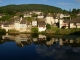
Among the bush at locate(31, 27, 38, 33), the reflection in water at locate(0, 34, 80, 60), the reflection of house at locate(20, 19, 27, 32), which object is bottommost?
the reflection in water at locate(0, 34, 80, 60)

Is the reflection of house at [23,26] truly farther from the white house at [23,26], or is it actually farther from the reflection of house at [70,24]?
the reflection of house at [70,24]

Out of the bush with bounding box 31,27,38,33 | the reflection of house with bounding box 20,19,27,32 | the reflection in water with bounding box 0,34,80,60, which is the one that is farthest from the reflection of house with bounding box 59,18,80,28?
the reflection in water with bounding box 0,34,80,60

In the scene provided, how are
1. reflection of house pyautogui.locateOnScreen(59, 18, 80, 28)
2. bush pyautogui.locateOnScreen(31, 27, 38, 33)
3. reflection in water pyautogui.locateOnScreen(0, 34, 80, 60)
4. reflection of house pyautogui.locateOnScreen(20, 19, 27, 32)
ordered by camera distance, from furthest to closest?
reflection of house pyautogui.locateOnScreen(20, 19, 27, 32)
reflection of house pyautogui.locateOnScreen(59, 18, 80, 28)
bush pyautogui.locateOnScreen(31, 27, 38, 33)
reflection in water pyautogui.locateOnScreen(0, 34, 80, 60)

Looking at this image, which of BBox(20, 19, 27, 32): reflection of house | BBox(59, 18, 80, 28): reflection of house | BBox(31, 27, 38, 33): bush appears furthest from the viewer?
BBox(20, 19, 27, 32): reflection of house

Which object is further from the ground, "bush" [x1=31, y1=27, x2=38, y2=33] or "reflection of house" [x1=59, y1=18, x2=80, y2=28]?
"reflection of house" [x1=59, y1=18, x2=80, y2=28]

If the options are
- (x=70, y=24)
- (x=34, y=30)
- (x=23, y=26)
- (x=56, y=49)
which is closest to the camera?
(x=56, y=49)

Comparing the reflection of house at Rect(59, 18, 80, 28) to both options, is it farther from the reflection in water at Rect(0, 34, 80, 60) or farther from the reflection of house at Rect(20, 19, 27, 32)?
the reflection in water at Rect(0, 34, 80, 60)

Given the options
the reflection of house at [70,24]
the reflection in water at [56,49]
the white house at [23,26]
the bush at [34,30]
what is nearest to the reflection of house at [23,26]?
the white house at [23,26]

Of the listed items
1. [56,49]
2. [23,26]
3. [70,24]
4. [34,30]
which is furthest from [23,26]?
[56,49]

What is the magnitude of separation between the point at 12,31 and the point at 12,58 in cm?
2428

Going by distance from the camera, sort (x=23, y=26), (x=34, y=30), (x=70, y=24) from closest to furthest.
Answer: (x=34, y=30) → (x=70, y=24) → (x=23, y=26)

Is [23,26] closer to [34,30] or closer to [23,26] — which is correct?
[23,26]

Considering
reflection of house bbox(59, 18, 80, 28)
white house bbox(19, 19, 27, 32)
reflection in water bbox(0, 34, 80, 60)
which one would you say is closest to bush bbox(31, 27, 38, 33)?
white house bbox(19, 19, 27, 32)

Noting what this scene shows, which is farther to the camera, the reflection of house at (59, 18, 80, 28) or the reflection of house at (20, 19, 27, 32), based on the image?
the reflection of house at (20, 19, 27, 32)
